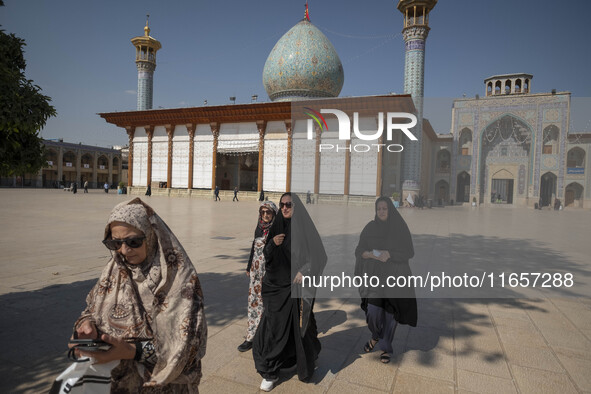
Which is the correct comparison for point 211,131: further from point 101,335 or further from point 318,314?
point 101,335

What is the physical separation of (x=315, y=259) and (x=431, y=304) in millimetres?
2152

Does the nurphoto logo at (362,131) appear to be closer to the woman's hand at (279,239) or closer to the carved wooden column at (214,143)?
the woman's hand at (279,239)

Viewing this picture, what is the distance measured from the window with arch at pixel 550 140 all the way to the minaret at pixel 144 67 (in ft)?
102

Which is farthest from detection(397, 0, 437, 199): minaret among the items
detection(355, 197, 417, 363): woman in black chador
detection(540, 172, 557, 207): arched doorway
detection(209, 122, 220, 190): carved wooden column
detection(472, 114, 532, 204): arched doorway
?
detection(355, 197, 417, 363): woman in black chador

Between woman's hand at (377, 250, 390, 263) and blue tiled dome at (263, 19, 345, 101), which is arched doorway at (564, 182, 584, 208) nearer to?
woman's hand at (377, 250, 390, 263)

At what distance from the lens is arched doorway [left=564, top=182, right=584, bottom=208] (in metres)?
3.57

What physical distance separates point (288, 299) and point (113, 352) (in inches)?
56.3

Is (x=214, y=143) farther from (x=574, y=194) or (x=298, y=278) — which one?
(x=298, y=278)

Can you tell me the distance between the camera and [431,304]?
4012 millimetres

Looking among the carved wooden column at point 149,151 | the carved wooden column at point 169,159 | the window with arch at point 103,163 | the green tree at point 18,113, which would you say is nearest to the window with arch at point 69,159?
the window with arch at point 103,163

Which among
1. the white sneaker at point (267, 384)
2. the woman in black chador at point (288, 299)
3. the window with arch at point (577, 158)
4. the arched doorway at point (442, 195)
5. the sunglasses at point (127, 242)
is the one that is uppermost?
the window with arch at point (577, 158)

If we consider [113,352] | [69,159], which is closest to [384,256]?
[113,352]

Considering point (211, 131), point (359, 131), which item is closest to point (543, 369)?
point (359, 131)

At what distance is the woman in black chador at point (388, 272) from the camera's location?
269 cm
